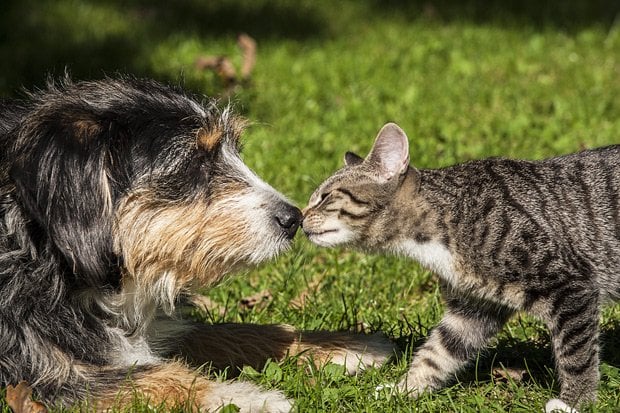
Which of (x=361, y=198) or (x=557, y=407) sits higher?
(x=361, y=198)

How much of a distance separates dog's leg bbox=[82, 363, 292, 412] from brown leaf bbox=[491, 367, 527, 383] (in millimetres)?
1023

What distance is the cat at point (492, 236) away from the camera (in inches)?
168

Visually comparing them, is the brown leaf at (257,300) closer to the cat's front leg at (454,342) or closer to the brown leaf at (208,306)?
the brown leaf at (208,306)

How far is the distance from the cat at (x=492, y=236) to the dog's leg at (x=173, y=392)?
2.24 feet

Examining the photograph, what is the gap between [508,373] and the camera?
4668 mm

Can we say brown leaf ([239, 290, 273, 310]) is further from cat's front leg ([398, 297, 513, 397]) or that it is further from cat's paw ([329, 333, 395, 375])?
cat's front leg ([398, 297, 513, 397])

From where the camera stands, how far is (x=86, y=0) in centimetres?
1180

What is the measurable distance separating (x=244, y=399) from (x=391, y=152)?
130cm

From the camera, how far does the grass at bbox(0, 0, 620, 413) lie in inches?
191

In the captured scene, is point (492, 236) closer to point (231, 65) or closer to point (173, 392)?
point (173, 392)

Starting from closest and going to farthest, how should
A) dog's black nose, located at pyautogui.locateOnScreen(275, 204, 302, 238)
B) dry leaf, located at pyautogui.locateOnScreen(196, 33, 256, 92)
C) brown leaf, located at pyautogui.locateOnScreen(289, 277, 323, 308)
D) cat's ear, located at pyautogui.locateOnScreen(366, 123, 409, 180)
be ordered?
dog's black nose, located at pyautogui.locateOnScreen(275, 204, 302, 238)
cat's ear, located at pyautogui.locateOnScreen(366, 123, 409, 180)
brown leaf, located at pyautogui.locateOnScreen(289, 277, 323, 308)
dry leaf, located at pyautogui.locateOnScreen(196, 33, 256, 92)

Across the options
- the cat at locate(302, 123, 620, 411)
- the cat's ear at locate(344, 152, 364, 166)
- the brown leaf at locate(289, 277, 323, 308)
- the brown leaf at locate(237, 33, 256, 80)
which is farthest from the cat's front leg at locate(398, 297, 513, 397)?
the brown leaf at locate(237, 33, 256, 80)

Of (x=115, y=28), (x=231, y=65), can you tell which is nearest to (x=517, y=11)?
(x=231, y=65)

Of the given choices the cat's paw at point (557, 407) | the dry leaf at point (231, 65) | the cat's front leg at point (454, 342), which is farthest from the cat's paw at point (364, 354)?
the dry leaf at point (231, 65)
